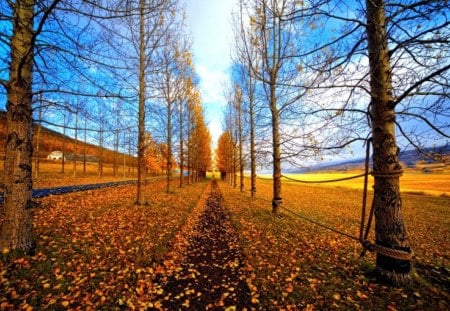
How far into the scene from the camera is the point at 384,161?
3.48 m

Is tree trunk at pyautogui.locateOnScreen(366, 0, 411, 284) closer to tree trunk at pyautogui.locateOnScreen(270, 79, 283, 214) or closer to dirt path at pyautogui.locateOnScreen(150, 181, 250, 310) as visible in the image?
dirt path at pyautogui.locateOnScreen(150, 181, 250, 310)

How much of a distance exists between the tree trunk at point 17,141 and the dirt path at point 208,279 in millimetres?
3147

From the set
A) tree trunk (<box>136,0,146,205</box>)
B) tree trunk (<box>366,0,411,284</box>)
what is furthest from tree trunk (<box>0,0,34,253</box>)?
tree trunk (<box>366,0,411,284</box>)

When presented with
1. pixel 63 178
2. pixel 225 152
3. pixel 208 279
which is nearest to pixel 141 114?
pixel 208 279

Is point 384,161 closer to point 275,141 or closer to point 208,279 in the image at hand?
point 208,279

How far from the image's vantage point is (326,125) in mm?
4785

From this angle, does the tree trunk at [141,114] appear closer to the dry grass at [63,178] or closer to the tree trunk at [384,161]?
the tree trunk at [384,161]

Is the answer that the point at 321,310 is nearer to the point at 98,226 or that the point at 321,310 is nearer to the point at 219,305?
the point at 219,305

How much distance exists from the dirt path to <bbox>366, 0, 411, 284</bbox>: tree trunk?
240 centimetres

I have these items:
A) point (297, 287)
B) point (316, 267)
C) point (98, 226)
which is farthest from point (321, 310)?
point (98, 226)

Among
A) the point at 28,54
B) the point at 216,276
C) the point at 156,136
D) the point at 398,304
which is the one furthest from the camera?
the point at 156,136

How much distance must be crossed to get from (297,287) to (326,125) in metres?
3.27

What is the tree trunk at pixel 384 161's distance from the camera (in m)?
3.38

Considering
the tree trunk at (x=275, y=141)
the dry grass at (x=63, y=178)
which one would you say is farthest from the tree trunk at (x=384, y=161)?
the dry grass at (x=63, y=178)
